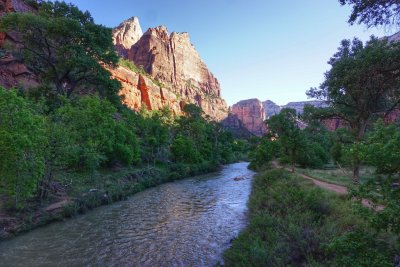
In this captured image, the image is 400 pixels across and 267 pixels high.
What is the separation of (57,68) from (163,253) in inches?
1058

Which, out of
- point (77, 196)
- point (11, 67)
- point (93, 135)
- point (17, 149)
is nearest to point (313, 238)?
point (17, 149)

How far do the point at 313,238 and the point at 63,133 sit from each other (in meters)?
17.9

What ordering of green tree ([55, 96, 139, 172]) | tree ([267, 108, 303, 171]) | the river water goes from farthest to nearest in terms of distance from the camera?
tree ([267, 108, 303, 171]) < green tree ([55, 96, 139, 172]) < the river water

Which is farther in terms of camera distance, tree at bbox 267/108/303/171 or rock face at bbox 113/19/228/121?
rock face at bbox 113/19/228/121

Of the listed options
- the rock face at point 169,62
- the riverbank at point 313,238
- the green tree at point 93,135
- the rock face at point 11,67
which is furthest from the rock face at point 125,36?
the riverbank at point 313,238

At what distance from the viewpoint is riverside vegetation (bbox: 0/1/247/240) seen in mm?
16562

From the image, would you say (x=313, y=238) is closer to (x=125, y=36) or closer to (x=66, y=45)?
(x=66, y=45)

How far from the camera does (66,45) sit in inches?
1126

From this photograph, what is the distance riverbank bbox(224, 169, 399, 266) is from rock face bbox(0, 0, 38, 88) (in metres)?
36.9

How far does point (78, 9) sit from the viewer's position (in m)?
31.3

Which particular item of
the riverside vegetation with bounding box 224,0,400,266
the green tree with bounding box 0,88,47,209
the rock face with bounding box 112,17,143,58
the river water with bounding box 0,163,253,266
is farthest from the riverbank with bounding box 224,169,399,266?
the rock face with bounding box 112,17,143,58

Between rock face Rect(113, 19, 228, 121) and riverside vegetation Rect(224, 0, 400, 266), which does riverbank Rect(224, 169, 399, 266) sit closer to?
riverside vegetation Rect(224, 0, 400, 266)

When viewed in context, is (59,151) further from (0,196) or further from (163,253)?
(163,253)

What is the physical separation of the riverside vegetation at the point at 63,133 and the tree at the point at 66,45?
96 millimetres
